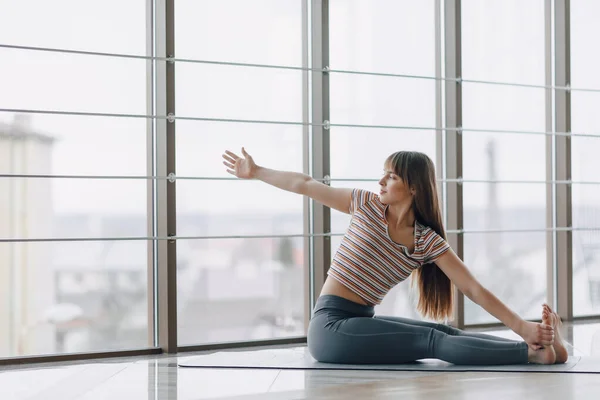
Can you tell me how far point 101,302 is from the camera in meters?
3.75

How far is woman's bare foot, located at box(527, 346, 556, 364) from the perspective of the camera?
2916 millimetres

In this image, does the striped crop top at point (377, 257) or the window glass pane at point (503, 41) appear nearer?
the striped crop top at point (377, 257)

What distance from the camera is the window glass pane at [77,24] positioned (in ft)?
11.6

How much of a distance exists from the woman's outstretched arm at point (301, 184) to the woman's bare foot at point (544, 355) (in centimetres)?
84

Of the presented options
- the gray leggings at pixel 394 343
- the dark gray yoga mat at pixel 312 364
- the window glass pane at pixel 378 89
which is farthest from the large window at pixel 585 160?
the gray leggings at pixel 394 343

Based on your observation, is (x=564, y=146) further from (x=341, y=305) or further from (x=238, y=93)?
(x=341, y=305)

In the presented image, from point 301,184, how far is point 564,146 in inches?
84.5

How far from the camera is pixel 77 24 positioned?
369 centimetres

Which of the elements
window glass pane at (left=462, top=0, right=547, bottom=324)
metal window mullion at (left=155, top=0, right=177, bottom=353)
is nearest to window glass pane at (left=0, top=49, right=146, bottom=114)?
metal window mullion at (left=155, top=0, right=177, bottom=353)

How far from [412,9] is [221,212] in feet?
5.00

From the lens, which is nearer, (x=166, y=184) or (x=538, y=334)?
(x=538, y=334)

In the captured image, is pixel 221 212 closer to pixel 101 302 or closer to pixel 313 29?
pixel 101 302

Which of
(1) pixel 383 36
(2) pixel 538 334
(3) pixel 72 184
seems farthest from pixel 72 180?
(2) pixel 538 334

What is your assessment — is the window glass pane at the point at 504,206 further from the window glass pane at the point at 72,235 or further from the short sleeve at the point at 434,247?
the window glass pane at the point at 72,235
